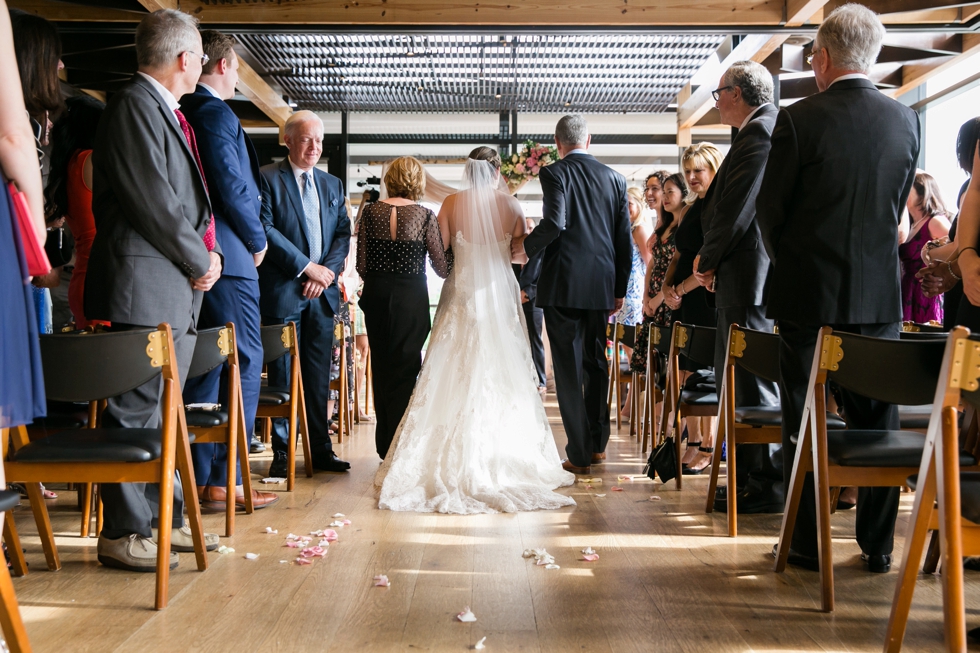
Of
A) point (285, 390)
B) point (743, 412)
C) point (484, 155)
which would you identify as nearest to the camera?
point (743, 412)

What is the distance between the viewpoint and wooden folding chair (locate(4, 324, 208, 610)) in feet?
7.81

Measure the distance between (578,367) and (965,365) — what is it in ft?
9.36

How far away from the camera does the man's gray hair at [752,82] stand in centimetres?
376

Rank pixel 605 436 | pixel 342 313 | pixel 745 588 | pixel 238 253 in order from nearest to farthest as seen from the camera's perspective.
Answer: pixel 745 588, pixel 238 253, pixel 605 436, pixel 342 313

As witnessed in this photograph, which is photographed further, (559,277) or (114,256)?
(559,277)

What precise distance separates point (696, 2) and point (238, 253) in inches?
147

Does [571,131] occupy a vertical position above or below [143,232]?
above

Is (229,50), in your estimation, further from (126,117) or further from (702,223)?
(702,223)

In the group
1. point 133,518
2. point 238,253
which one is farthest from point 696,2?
point 133,518

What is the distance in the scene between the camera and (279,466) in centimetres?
464

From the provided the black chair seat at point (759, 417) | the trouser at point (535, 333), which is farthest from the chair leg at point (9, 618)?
the trouser at point (535, 333)

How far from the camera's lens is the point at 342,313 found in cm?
641

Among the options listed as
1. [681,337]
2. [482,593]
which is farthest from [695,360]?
[482,593]

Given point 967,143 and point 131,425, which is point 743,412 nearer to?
point 967,143
